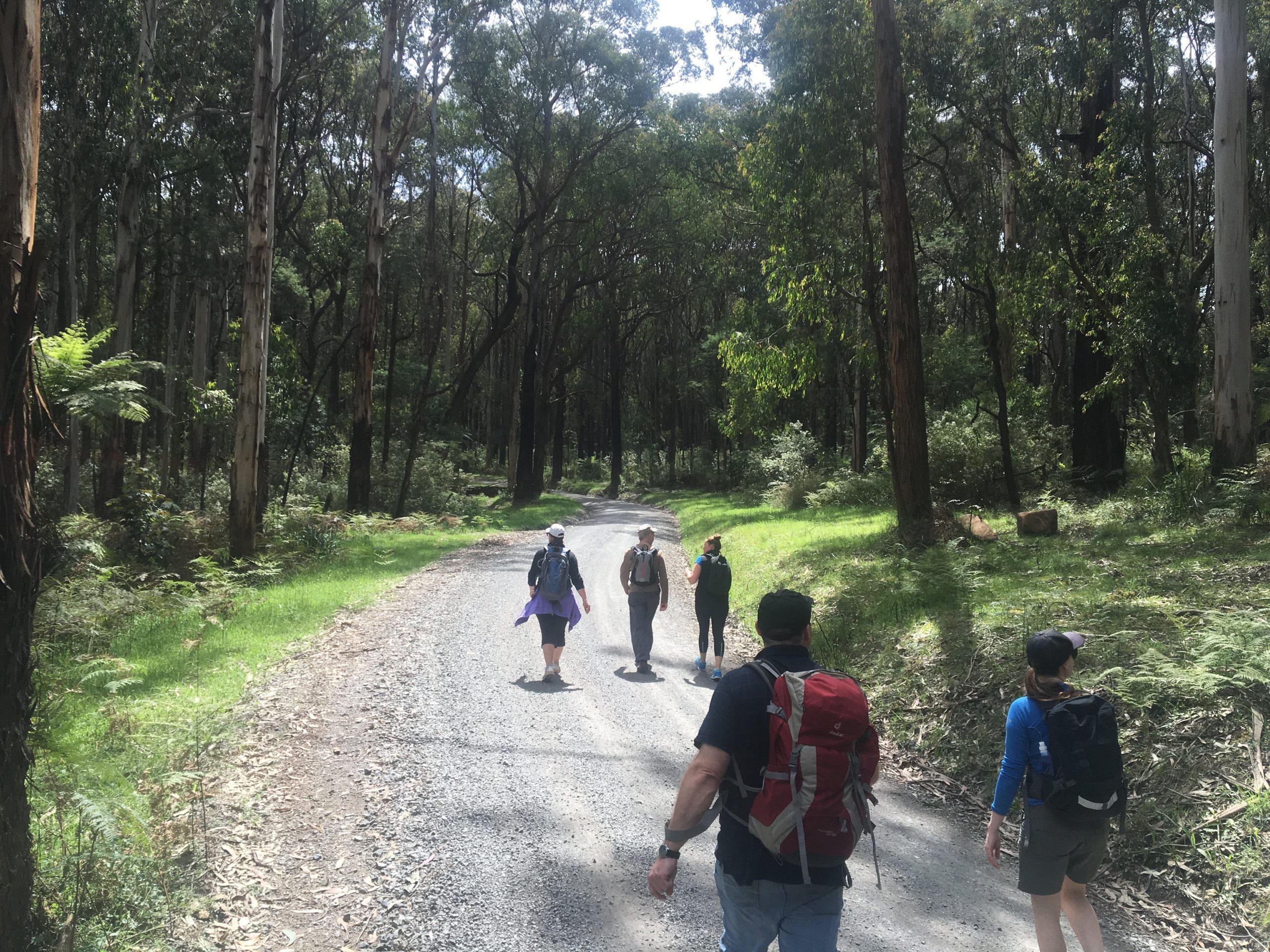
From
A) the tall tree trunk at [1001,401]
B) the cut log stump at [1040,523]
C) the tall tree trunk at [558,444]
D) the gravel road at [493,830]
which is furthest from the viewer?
the tall tree trunk at [558,444]

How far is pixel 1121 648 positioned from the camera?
664 cm

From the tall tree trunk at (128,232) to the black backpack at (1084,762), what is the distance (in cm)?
1968

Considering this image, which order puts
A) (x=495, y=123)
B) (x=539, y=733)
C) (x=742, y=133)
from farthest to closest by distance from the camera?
(x=495, y=123)
(x=742, y=133)
(x=539, y=733)

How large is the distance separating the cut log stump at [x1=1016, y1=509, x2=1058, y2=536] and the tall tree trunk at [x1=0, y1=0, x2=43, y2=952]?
13.3 meters

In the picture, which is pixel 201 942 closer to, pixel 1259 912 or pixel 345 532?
pixel 1259 912

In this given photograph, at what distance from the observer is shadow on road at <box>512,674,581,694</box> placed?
324 inches

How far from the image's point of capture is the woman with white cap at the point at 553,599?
8742mm

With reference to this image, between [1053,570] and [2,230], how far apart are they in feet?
34.6

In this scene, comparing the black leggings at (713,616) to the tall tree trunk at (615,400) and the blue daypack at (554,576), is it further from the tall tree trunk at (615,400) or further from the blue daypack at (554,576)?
the tall tree trunk at (615,400)

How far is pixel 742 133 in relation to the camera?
2386cm

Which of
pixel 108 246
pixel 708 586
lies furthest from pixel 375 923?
Result: pixel 108 246

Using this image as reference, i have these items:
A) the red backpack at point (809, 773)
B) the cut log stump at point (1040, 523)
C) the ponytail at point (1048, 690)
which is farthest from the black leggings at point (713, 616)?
the cut log stump at point (1040, 523)

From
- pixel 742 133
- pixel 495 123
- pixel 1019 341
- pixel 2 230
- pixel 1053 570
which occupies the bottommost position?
pixel 1053 570

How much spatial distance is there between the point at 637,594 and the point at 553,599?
1.04 meters
